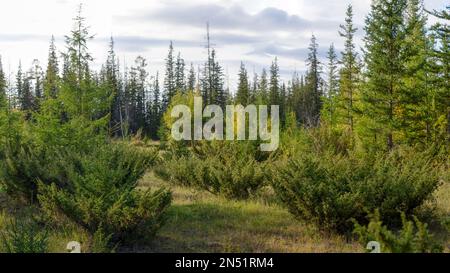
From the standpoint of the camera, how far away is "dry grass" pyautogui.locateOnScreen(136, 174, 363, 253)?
747 centimetres

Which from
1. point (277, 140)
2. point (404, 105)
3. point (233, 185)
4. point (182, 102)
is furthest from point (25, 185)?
point (182, 102)

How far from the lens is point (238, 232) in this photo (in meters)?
8.48

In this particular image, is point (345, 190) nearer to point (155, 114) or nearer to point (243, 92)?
point (243, 92)

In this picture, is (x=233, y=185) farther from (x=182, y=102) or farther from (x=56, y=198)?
(x=182, y=102)

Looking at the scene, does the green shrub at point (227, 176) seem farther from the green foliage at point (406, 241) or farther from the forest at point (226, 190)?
the green foliage at point (406, 241)

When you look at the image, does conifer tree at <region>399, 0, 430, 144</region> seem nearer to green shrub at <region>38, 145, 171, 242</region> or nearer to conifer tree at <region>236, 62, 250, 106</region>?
green shrub at <region>38, 145, 171, 242</region>

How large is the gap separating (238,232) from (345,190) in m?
2.18

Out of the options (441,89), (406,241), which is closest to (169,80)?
(441,89)

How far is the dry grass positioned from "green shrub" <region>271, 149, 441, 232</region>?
0.47 metres

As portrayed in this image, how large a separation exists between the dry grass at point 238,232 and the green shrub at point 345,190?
18.4 inches

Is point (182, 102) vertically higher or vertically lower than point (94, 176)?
higher

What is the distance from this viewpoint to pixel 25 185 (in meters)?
10.7
